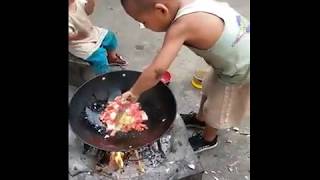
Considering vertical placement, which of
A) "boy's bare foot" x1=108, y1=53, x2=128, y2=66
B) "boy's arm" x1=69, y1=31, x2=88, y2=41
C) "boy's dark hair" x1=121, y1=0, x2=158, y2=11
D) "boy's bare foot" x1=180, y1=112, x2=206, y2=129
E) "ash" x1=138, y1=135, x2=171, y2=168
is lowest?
"boy's bare foot" x1=180, y1=112, x2=206, y2=129

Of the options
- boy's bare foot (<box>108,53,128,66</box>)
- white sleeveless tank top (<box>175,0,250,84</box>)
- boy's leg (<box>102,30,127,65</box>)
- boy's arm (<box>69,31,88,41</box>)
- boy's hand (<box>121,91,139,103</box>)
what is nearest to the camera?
boy's hand (<box>121,91,139,103</box>)

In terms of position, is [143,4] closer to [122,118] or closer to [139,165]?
[122,118]

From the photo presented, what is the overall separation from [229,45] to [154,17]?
1.28ft

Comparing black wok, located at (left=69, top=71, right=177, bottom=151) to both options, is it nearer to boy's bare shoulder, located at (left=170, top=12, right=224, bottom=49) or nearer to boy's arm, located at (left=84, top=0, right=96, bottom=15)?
boy's bare shoulder, located at (left=170, top=12, right=224, bottom=49)

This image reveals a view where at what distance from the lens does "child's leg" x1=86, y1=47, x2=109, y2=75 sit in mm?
2898

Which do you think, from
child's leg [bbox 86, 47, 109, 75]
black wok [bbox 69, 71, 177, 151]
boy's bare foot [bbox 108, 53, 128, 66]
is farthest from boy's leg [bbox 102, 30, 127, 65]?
black wok [bbox 69, 71, 177, 151]

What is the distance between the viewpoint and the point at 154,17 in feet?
6.93

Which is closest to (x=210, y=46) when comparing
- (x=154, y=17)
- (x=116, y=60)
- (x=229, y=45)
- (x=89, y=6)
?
(x=229, y=45)

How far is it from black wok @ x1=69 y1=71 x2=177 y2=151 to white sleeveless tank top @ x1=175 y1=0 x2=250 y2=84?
0.30m

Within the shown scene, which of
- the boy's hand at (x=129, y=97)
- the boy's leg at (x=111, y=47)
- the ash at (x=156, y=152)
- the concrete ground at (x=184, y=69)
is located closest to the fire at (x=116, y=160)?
the ash at (x=156, y=152)

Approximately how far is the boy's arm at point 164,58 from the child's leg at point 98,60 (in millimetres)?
859

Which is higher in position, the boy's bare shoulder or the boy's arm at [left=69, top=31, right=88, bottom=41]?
the boy's bare shoulder

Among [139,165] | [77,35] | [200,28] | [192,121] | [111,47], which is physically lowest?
[192,121]
